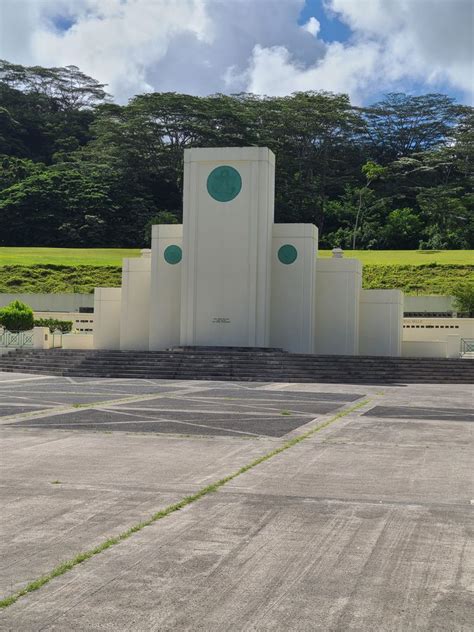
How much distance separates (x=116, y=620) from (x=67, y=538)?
2.08m

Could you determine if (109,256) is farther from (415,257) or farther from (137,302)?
(137,302)

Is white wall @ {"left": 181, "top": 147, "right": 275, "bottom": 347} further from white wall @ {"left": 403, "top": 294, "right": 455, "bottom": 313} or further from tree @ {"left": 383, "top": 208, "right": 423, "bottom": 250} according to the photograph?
tree @ {"left": 383, "top": 208, "right": 423, "bottom": 250}

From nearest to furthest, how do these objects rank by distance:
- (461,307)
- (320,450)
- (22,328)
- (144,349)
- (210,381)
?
(320,450) → (210,381) → (144,349) → (22,328) → (461,307)

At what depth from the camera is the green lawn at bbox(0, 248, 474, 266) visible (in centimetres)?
7212

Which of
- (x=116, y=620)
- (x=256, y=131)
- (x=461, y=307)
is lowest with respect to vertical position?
(x=116, y=620)

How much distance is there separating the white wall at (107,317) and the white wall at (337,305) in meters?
9.38

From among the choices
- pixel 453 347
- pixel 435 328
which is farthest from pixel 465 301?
pixel 453 347

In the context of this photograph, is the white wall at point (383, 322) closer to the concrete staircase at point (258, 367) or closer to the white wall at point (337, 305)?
the white wall at point (337, 305)

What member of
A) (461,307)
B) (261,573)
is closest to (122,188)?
(461,307)

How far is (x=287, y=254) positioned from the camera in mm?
36375

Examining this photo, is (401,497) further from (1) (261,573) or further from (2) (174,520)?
(1) (261,573)

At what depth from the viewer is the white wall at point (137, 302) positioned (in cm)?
3850

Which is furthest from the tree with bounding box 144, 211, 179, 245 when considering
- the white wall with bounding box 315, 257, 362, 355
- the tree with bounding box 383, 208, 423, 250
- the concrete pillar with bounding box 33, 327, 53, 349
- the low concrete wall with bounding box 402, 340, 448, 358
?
the low concrete wall with bounding box 402, 340, 448, 358

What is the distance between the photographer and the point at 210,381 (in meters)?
30.2
